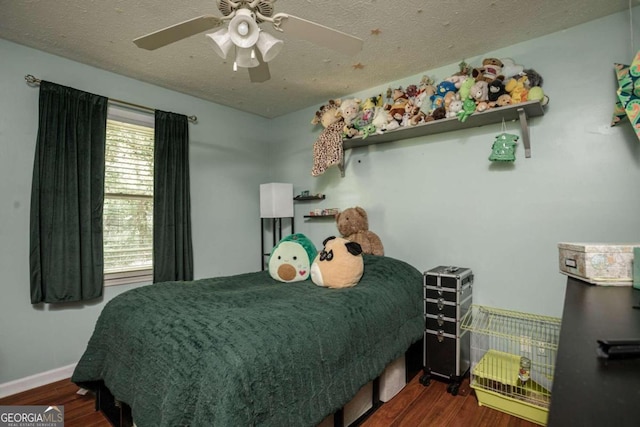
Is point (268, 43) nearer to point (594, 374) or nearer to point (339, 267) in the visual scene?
point (339, 267)

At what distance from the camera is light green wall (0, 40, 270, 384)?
7.18ft

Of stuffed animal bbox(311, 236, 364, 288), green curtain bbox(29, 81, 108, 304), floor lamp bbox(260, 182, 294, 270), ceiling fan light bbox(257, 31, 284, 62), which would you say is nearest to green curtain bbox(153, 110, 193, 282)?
green curtain bbox(29, 81, 108, 304)

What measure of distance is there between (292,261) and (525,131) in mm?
1941

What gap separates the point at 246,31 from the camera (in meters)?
1.31

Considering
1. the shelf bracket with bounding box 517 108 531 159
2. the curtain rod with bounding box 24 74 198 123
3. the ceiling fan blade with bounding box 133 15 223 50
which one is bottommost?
the shelf bracket with bounding box 517 108 531 159

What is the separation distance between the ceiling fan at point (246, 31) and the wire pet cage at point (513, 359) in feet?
6.88

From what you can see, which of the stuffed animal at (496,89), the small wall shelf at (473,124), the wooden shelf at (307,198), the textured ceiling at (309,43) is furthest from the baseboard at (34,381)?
the stuffed animal at (496,89)

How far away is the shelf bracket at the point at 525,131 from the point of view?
6.77ft

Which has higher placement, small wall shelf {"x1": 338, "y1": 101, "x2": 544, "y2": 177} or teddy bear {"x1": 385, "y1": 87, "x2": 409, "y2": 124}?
teddy bear {"x1": 385, "y1": 87, "x2": 409, "y2": 124}

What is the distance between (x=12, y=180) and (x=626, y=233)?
4.16 meters

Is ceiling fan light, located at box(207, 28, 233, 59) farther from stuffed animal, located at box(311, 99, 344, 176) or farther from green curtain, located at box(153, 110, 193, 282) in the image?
green curtain, located at box(153, 110, 193, 282)

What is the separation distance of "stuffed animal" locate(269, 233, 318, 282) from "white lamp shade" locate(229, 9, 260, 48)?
154cm

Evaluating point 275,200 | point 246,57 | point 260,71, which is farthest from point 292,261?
point 246,57

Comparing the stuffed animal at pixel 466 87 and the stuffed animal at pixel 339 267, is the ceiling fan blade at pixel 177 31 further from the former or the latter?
the stuffed animal at pixel 466 87
